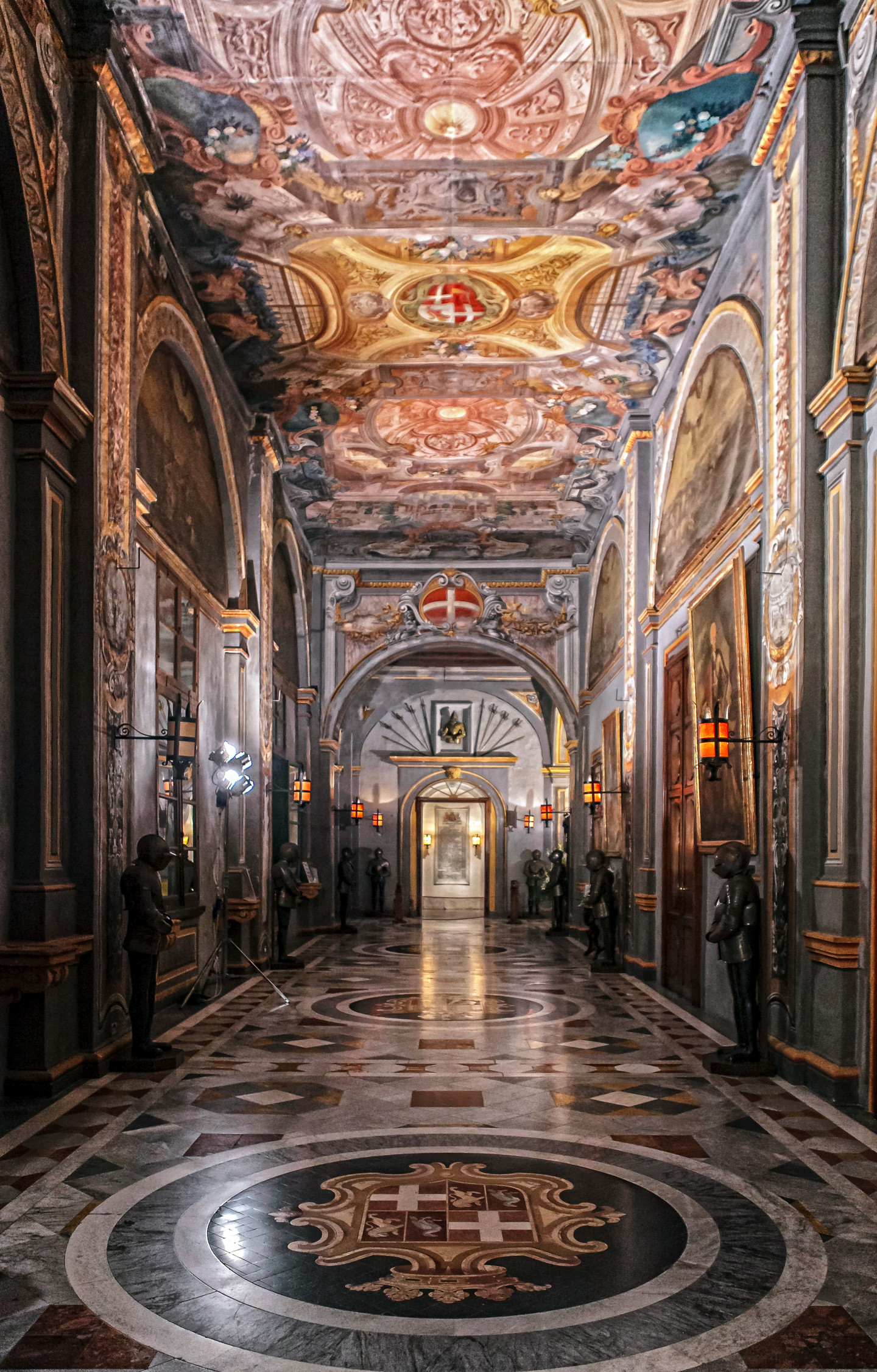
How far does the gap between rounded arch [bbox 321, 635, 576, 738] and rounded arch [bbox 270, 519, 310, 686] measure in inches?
35.7

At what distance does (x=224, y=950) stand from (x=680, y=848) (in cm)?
465

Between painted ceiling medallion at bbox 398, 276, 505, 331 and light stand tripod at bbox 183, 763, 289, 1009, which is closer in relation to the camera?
light stand tripod at bbox 183, 763, 289, 1009

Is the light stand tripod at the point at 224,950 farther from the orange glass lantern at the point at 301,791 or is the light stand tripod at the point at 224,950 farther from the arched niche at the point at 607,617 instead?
the arched niche at the point at 607,617

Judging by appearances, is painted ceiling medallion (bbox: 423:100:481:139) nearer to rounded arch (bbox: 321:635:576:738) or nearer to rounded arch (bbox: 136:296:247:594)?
rounded arch (bbox: 136:296:247:594)

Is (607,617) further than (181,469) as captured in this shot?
Yes

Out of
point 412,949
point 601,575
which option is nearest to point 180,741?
point 412,949

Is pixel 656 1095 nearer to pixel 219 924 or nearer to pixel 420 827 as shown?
pixel 219 924

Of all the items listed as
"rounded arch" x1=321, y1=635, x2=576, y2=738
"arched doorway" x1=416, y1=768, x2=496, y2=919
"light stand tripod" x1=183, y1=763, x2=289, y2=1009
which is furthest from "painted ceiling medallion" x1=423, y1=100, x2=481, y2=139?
"arched doorway" x1=416, y1=768, x2=496, y2=919

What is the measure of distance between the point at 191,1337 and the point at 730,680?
20.7ft

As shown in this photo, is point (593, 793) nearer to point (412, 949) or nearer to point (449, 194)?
point (412, 949)

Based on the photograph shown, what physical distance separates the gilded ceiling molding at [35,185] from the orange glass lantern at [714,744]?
476 centimetres

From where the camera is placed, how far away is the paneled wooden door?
1026 centimetres

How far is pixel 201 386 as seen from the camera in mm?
10758

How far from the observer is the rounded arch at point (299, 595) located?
16.5 m
